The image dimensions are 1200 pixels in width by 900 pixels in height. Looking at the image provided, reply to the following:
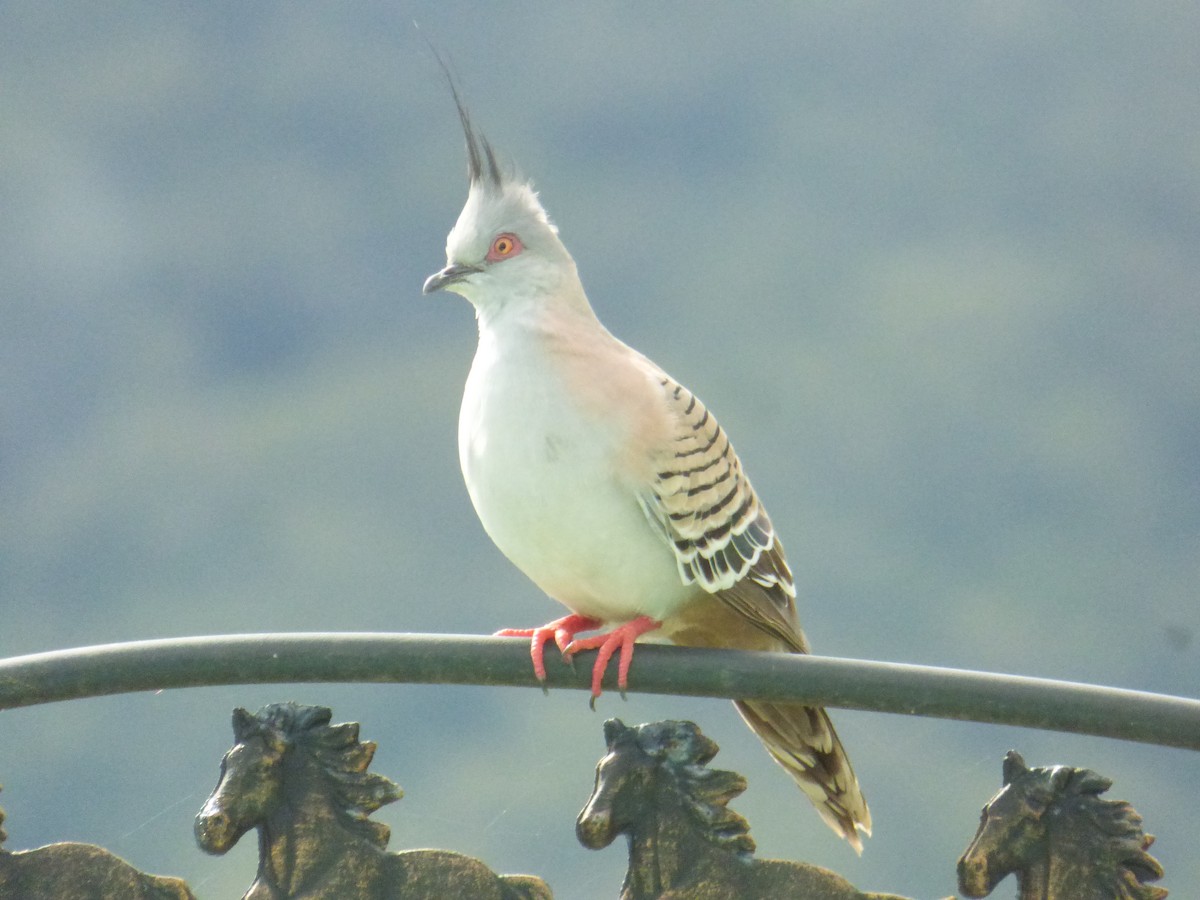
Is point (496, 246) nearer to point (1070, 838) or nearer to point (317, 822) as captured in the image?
point (317, 822)

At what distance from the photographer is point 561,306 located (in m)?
2.66

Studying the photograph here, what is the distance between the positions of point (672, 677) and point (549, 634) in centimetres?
36

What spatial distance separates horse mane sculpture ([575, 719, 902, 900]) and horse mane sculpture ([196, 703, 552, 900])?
0.39 feet

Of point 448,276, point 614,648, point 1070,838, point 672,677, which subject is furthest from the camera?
point 448,276

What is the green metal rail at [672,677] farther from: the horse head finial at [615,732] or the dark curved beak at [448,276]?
the dark curved beak at [448,276]

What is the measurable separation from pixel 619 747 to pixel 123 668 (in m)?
0.67

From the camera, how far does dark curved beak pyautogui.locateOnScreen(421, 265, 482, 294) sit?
2.68 meters

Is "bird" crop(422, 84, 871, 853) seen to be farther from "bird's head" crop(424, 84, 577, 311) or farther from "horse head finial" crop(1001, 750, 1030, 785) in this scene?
"horse head finial" crop(1001, 750, 1030, 785)

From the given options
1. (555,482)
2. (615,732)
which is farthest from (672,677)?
(555,482)

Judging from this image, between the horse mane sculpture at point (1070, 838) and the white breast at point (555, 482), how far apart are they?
859 mm

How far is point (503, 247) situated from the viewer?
2.72 meters

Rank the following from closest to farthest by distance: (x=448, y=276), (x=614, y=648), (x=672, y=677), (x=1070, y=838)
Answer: (x=1070, y=838) → (x=672, y=677) → (x=614, y=648) → (x=448, y=276)

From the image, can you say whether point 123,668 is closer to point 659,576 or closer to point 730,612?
point 659,576

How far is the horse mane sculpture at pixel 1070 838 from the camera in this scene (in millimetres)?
1737
